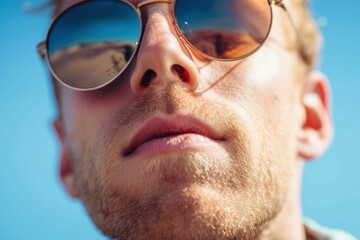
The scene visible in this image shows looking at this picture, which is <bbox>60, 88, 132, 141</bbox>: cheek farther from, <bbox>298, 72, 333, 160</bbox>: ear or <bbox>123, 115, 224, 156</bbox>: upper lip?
<bbox>298, 72, 333, 160</bbox>: ear

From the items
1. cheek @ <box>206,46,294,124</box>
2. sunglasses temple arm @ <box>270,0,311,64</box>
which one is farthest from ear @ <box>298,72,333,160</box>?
cheek @ <box>206,46,294,124</box>

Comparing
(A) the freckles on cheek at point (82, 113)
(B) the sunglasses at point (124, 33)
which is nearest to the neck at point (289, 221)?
(B) the sunglasses at point (124, 33)

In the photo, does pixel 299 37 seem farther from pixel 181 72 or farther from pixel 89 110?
pixel 89 110

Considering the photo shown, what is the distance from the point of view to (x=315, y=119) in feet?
6.44

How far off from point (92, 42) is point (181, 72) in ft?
1.50

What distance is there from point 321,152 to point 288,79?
0.55 meters

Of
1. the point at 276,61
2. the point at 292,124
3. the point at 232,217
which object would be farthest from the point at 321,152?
the point at 232,217

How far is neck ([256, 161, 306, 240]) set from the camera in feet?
5.04

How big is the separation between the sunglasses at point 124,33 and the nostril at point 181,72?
0.35ft

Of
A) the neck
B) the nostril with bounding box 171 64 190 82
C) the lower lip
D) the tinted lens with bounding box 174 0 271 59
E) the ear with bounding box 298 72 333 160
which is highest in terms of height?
the tinted lens with bounding box 174 0 271 59

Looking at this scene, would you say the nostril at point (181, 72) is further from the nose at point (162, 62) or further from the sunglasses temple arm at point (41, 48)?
the sunglasses temple arm at point (41, 48)

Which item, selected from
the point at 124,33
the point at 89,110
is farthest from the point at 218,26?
the point at 89,110

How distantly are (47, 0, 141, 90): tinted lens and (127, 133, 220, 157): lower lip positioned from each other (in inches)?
13.6

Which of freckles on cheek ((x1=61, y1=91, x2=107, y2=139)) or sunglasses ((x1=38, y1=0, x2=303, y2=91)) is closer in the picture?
sunglasses ((x1=38, y1=0, x2=303, y2=91))
